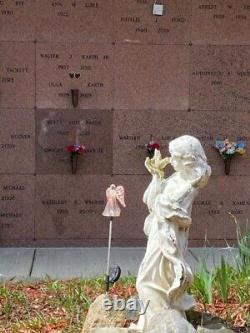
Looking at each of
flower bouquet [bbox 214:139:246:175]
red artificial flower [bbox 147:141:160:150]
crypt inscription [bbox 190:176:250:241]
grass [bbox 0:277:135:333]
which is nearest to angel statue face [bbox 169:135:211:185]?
grass [bbox 0:277:135:333]

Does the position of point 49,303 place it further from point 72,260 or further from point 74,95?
point 74,95

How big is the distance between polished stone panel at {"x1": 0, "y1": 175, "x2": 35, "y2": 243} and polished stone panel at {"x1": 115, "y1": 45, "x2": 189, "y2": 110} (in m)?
1.50

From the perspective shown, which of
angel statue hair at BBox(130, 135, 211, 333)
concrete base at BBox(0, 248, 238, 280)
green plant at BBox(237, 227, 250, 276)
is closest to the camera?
angel statue hair at BBox(130, 135, 211, 333)

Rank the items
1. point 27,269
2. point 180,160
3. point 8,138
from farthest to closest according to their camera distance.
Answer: point 8,138 < point 27,269 < point 180,160

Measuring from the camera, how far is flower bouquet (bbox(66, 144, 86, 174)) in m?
8.49

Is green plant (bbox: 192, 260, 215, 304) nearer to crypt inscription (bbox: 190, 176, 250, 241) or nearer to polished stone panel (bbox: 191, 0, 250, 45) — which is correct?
crypt inscription (bbox: 190, 176, 250, 241)

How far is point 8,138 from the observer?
8.60m

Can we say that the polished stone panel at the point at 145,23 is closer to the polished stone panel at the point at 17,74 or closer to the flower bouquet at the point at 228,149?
the polished stone panel at the point at 17,74

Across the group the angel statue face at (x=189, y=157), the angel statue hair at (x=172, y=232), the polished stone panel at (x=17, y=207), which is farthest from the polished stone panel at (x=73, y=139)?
the angel statue face at (x=189, y=157)

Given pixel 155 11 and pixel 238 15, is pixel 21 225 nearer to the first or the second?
pixel 155 11

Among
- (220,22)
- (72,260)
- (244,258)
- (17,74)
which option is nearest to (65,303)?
(244,258)

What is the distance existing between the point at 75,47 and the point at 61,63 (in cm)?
26

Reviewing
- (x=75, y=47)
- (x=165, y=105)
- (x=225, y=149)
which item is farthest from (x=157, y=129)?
(x=75, y=47)

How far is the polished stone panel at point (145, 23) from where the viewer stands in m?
8.68
